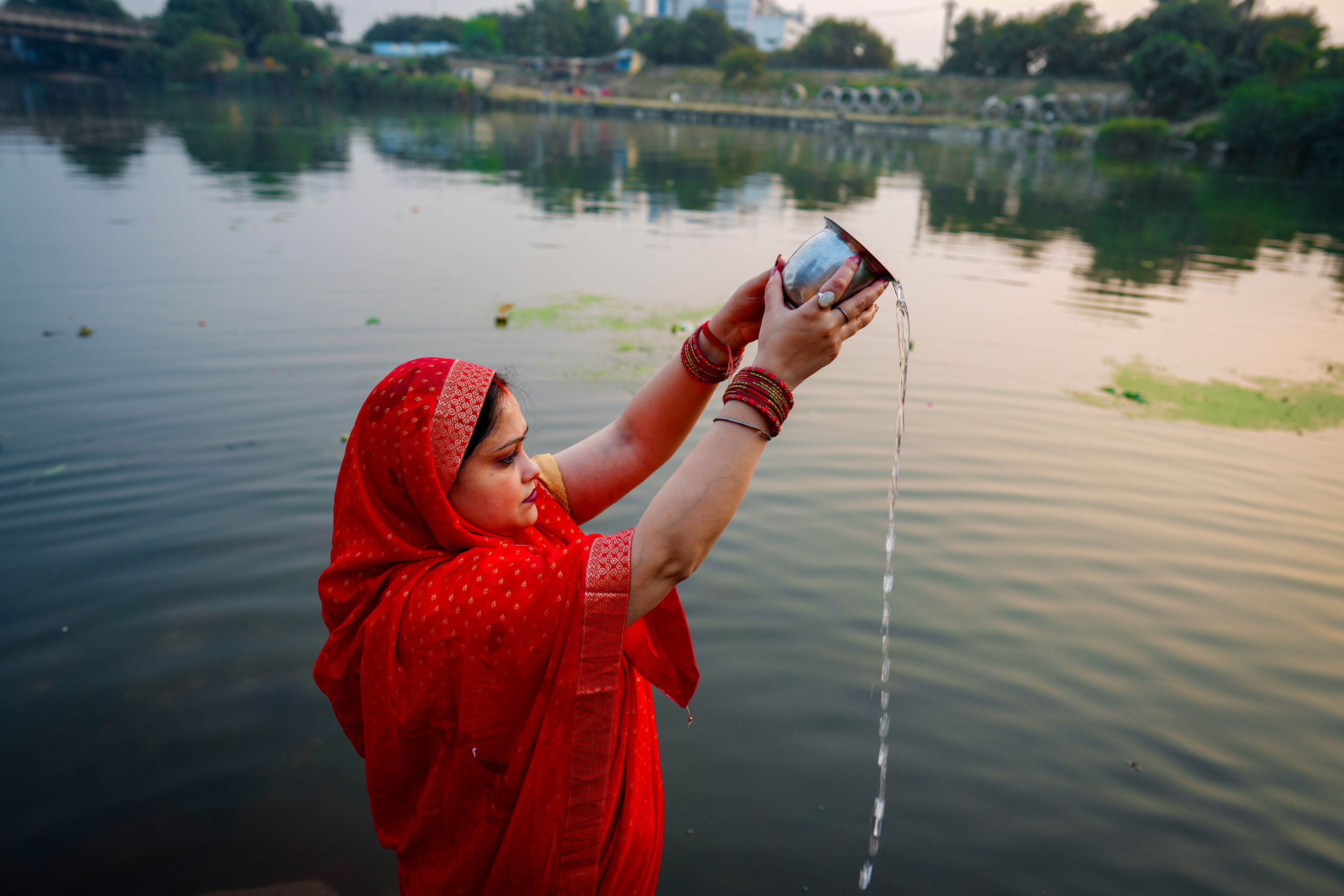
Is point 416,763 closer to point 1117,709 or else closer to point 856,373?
point 1117,709

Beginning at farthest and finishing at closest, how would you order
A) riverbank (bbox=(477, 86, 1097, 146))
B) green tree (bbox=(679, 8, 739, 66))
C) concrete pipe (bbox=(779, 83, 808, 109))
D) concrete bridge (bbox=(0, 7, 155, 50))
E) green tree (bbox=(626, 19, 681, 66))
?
green tree (bbox=(626, 19, 681, 66)), green tree (bbox=(679, 8, 739, 66)), concrete pipe (bbox=(779, 83, 808, 109)), concrete bridge (bbox=(0, 7, 155, 50)), riverbank (bbox=(477, 86, 1097, 146))

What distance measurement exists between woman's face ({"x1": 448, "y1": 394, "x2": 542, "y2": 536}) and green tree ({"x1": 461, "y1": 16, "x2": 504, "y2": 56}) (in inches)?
4035

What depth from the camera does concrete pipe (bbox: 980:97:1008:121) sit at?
2208 inches

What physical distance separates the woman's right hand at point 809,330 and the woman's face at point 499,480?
42 centimetres

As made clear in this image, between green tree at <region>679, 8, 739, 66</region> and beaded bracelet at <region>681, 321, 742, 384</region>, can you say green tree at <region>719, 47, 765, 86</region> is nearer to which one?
green tree at <region>679, 8, 739, 66</region>

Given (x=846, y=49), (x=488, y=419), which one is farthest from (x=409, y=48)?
(x=488, y=419)

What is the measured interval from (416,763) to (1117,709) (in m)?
2.71

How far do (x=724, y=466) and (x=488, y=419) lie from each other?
40 cm

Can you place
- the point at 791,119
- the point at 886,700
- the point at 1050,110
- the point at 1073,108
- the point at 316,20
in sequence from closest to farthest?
the point at 886,700
the point at 791,119
the point at 1073,108
the point at 1050,110
the point at 316,20

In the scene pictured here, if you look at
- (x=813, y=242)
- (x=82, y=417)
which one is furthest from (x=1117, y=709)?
(x=82, y=417)

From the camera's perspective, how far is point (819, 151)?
3453 cm

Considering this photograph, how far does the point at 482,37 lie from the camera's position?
99.4 meters

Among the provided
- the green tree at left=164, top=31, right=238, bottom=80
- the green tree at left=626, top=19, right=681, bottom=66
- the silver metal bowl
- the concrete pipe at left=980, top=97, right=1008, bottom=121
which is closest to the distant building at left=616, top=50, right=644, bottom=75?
the green tree at left=626, top=19, right=681, bottom=66

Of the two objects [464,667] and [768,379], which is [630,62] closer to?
[768,379]
